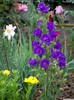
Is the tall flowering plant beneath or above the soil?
above

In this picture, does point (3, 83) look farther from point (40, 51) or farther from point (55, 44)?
point (55, 44)

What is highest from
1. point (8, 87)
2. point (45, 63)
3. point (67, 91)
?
point (45, 63)

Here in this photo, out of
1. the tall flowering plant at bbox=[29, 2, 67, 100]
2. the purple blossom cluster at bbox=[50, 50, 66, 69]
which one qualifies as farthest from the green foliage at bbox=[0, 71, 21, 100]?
the purple blossom cluster at bbox=[50, 50, 66, 69]

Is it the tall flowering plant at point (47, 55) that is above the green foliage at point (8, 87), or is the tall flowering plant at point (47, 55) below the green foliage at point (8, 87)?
above

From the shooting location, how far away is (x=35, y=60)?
1414mm

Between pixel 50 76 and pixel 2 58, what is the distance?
601 millimetres

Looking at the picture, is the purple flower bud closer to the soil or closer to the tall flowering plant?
the tall flowering plant

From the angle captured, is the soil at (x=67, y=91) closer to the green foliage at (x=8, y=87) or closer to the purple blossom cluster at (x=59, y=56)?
the green foliage at (x=8, y=87)

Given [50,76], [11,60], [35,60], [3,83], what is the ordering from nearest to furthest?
[3,83]
[35,60]
[50,76]
[11,60]

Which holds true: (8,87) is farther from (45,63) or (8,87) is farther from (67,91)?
(67,91)

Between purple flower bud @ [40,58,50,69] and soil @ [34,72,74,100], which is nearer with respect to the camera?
purple flower bud @ [40,58,50,69]

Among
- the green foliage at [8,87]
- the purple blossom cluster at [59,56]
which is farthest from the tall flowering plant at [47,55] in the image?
the green foliage at [8,87]

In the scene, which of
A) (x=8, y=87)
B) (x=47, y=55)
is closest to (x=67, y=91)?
(x=47, y=55)

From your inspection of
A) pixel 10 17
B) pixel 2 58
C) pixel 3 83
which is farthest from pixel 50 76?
pixel 10 17
